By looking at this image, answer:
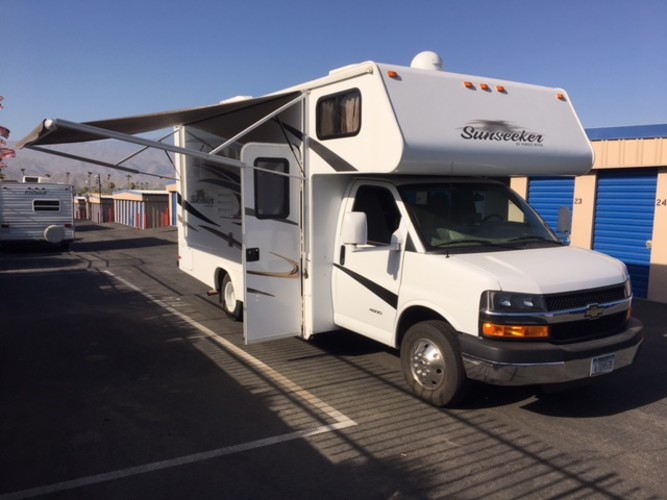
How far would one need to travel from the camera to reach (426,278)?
5234mm

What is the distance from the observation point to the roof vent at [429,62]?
6.45 m

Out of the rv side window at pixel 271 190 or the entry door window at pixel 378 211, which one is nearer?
the entry door window at pixel 378 211

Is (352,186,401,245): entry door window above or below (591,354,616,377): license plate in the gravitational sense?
above

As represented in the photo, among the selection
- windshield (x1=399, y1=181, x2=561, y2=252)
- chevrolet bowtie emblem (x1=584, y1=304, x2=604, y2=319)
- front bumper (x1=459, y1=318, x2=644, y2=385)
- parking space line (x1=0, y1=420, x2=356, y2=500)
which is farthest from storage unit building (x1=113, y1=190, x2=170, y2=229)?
chevrolet bowtie emblem (x1=584, y1=304, x2=604, y2=319)

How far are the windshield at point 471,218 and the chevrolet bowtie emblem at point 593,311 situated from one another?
0.95 meters

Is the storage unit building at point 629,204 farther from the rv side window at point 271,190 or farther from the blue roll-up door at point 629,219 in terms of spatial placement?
the rv side window at point 271,190

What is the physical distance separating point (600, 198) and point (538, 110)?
6.34m

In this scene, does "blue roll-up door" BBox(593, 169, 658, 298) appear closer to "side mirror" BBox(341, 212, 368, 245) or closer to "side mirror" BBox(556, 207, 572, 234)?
"side mirror" BBox(556, 207, 572, 234)

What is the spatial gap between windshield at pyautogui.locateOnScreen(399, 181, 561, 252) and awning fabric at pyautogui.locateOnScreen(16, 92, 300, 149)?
2.07m

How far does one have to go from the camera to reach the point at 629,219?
1125 centimetres

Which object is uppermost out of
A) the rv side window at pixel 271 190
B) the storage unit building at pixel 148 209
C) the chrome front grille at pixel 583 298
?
the rv side window at pixel 271 190

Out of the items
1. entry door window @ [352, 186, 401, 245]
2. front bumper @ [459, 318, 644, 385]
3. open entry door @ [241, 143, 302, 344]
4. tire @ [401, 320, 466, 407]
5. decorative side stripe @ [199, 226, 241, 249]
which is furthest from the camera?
decorative side stripe @ [199, 226, 241, 249]

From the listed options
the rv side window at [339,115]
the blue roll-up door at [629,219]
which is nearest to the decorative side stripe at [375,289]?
the rv side window at [339,115]

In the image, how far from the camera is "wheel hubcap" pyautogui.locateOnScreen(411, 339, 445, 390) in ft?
17.0
